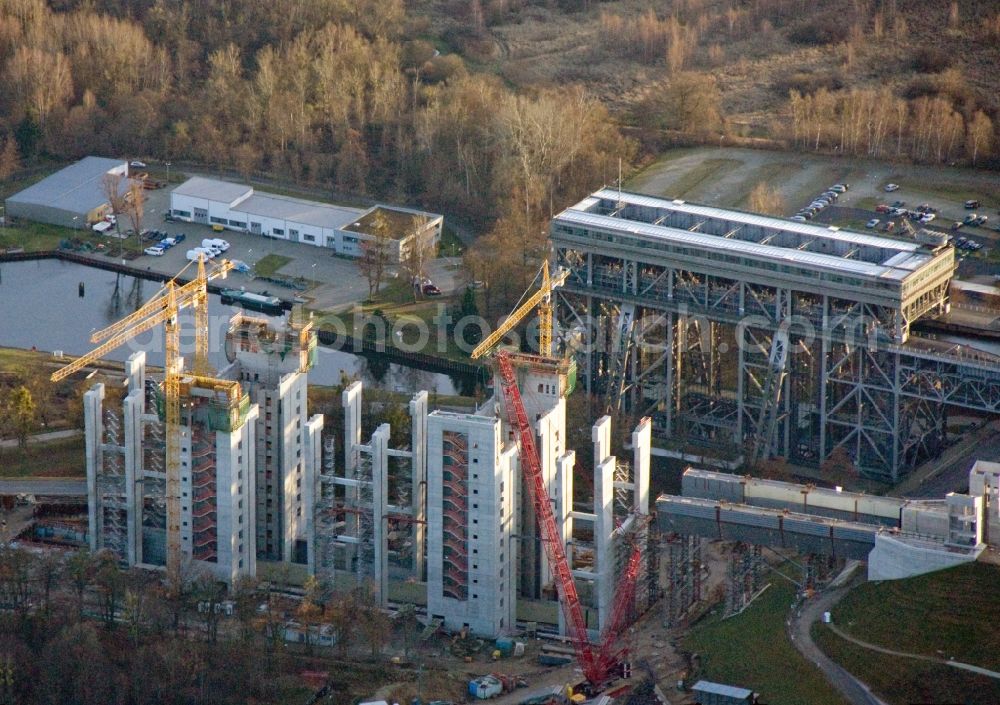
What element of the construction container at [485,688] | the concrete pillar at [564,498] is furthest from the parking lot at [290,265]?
the construction container at [485,688]

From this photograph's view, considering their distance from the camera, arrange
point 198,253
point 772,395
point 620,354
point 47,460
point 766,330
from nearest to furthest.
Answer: point 772,395 → point 47,460 → point 766,330 → point 620,354 → point 198,253

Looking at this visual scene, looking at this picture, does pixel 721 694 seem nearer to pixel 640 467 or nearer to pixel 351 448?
pixel 640 467

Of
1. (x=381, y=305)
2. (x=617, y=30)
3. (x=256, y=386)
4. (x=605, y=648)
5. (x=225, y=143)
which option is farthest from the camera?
(x=617, y=30)

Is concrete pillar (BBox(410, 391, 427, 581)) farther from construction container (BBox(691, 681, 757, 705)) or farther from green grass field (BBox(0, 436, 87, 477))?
green grass field (BBox(0, 436, 87, 477))

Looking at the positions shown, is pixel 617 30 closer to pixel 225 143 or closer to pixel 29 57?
pixel 225 143

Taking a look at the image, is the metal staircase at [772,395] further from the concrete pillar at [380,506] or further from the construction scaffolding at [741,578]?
the concrete pillar at [380,506]

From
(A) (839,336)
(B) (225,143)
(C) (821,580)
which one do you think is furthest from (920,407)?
(B) (225,143)

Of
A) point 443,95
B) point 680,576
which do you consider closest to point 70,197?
point 443,95
